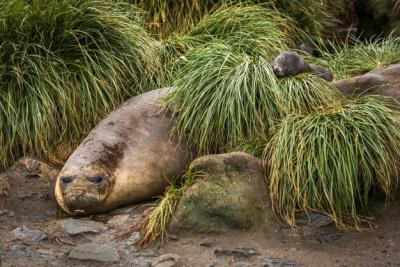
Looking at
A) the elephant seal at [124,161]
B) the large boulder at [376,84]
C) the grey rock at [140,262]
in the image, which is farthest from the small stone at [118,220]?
the large boulder at [376,84]

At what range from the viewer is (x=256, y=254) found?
4660 mm

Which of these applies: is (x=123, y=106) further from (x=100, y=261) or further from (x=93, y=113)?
(x=100, y=261)

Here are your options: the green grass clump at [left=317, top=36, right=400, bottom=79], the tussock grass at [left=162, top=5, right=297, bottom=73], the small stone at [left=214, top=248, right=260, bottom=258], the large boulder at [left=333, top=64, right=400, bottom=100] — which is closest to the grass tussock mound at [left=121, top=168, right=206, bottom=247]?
the small stone at [left=214, top=248, right=260, bottom=258]

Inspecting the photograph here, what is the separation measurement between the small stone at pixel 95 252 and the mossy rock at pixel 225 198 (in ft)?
1.42

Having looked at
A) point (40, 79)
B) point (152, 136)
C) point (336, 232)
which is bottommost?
point (336, 232)

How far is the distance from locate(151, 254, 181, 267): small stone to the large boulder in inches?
77.6

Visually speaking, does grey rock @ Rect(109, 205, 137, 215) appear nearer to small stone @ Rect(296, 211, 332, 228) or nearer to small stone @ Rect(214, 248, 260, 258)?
small stone @ Rect(214, 248, 260, 258)

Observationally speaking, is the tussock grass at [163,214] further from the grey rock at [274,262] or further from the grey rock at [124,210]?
the grey rock at [274,262]

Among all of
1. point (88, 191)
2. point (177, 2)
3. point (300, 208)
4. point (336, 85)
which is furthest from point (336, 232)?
point (177, 2)

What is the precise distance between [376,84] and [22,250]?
281cm

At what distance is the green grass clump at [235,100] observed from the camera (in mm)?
5469

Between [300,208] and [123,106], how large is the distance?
5.68ft

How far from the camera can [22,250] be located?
15.1 feet

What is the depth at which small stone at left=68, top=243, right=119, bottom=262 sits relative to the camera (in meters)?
4.57
